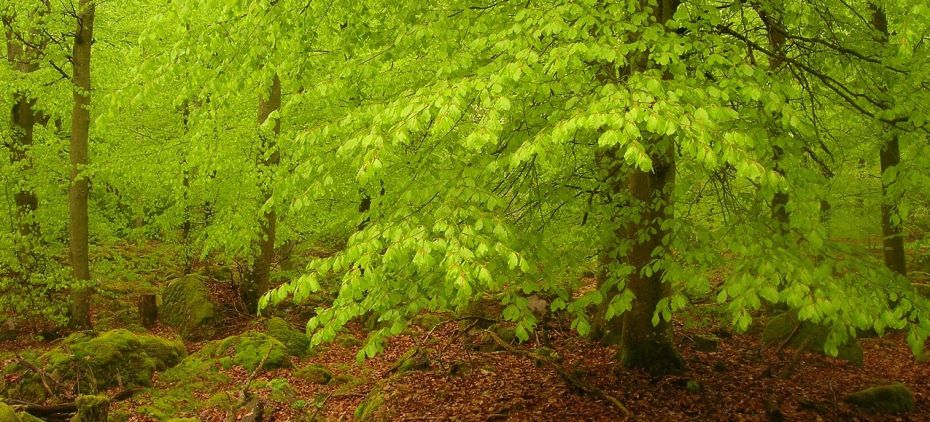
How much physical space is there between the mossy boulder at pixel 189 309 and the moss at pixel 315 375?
4145 mm

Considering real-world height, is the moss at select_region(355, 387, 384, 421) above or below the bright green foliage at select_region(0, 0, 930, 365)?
below

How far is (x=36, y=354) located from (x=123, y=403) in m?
3.28

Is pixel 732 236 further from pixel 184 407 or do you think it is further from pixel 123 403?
pixel 123 403

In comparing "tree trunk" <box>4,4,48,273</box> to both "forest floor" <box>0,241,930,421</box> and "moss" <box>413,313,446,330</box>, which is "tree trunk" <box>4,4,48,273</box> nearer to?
"forest floor" <box>0,241,930,421</box>

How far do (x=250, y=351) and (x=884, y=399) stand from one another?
403 inches

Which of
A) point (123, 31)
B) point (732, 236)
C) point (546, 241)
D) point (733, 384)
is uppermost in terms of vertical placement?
point (123, 31)

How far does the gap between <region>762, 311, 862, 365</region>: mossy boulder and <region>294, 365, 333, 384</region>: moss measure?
7.71 m

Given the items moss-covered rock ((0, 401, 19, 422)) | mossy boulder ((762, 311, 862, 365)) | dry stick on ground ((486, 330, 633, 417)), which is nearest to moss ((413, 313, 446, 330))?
dry stick on ground ((486, 330, 633, 417))

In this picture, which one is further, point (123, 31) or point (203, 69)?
point (123, 31)

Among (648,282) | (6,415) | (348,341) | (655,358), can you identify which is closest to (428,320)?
(348,341)

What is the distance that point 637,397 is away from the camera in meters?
8.00

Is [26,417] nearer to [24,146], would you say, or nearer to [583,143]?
[583,143]

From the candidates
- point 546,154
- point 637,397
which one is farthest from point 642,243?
point 546,154

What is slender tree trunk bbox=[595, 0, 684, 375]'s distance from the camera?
265 inches
